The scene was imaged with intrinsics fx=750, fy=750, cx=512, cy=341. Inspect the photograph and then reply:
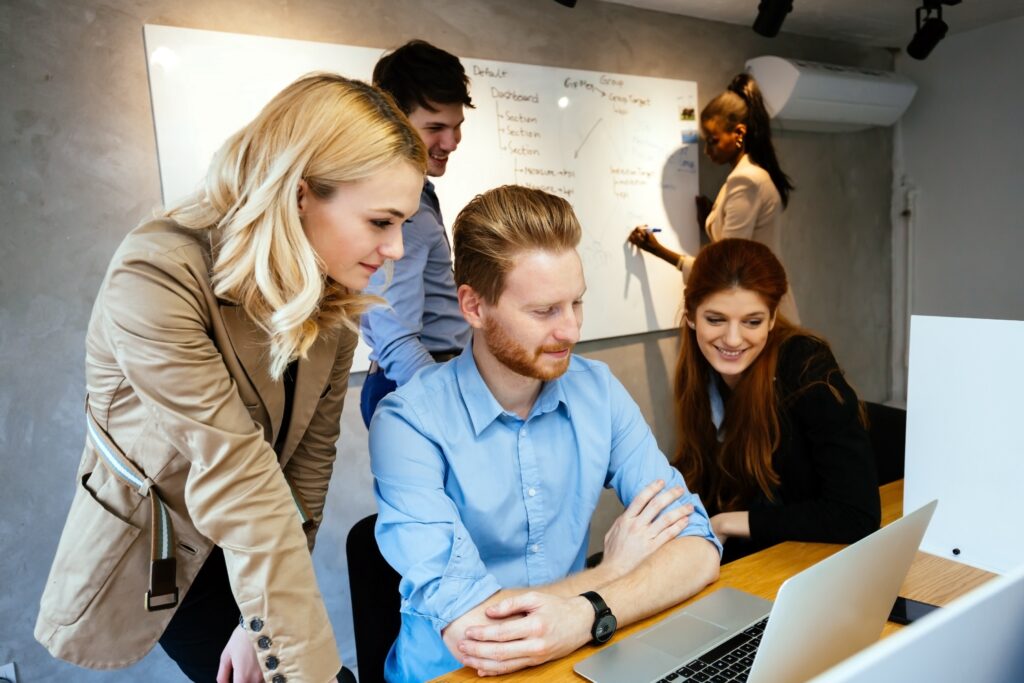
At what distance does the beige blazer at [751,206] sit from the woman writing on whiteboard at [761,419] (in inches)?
56.7

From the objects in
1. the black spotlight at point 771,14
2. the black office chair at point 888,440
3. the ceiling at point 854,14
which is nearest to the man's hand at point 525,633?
the black office chair at point 888,440

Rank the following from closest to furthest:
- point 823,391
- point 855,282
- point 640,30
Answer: point 823,391 → point 640,30 → point 855,282

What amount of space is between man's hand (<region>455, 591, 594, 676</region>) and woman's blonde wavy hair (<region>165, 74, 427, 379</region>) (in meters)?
0.48

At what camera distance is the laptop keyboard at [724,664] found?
992 mm

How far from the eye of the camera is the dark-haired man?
1769 mm

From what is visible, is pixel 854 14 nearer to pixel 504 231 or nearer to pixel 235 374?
pixel 504 231

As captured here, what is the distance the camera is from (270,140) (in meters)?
1.06

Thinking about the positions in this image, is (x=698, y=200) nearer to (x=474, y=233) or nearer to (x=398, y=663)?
(x=474, y=233)

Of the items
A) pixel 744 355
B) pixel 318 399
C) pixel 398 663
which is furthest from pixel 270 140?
pixel 744 355

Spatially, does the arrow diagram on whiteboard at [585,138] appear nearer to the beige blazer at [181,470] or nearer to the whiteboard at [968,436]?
the whiteboard at [968,436]

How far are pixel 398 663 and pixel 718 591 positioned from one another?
577 millimetres

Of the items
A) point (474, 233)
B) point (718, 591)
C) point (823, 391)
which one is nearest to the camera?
point (718, 591)

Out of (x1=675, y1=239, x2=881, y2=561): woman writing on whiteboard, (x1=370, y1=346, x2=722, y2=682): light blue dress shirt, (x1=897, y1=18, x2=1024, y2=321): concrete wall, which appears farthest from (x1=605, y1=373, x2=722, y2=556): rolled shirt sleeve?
(x1=897, y1=18, x2=1024, y2=321): concrete wall

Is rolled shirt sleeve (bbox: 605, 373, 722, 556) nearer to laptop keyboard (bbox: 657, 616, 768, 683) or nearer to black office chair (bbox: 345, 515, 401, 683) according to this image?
laptop keyboard (bbox: 657, 616, 768, 683)
